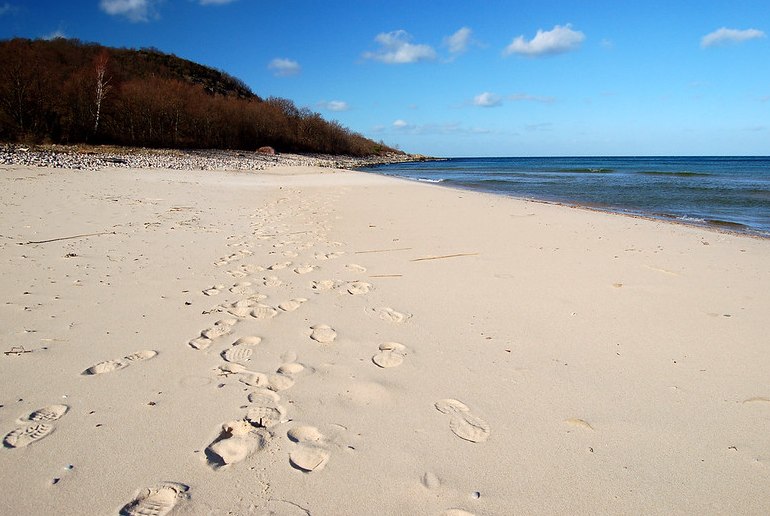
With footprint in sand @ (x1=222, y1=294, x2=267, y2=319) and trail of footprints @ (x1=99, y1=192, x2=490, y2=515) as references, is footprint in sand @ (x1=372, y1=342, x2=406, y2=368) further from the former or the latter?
footprint in sand @ (x1=222, y1=294, x2=267, y2=319)

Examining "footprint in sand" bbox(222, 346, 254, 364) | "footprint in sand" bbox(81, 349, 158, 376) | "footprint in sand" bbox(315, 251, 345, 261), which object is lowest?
"footprint in sand" bbox(81, 349, 158, 376)

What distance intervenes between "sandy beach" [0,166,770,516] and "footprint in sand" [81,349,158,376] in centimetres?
1

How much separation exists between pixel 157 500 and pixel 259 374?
0.70m

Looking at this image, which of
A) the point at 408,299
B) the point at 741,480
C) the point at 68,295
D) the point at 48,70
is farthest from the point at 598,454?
the point at 48,70

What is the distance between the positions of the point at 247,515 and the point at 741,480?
1534 mm

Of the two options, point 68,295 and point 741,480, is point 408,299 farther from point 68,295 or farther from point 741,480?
point 68,295

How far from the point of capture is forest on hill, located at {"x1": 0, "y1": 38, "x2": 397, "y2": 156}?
25750mm

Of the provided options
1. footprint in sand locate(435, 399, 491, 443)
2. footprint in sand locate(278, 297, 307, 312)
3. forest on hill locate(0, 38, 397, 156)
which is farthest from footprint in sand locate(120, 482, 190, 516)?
forest on hill locate(0, 38, 397, 156)

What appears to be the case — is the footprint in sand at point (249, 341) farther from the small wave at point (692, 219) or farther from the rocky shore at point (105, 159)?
the rocky shore at point (105, 159)

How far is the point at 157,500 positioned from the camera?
1.20 meters

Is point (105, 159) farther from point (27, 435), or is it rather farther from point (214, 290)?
point (27, 435)

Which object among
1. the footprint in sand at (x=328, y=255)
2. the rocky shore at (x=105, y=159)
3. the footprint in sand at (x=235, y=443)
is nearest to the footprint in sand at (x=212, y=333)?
the footprint in sand at (x=235, y=443)

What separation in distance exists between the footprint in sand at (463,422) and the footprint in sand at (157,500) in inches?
35.9

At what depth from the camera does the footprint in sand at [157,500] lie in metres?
1.16
